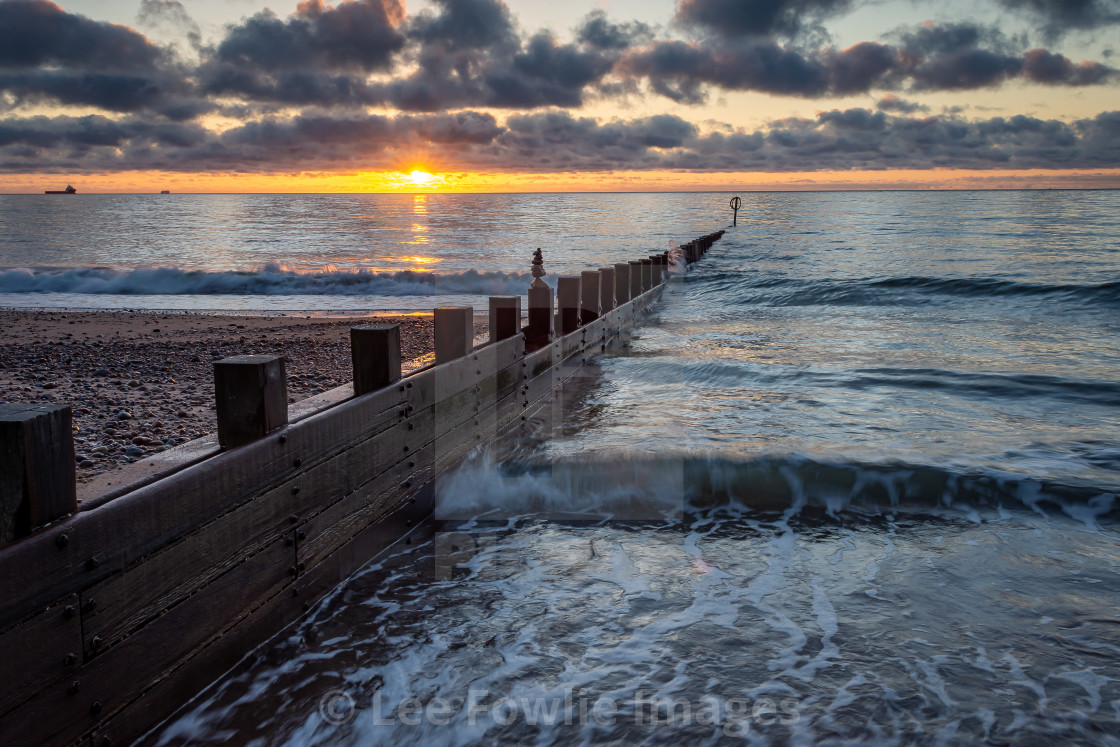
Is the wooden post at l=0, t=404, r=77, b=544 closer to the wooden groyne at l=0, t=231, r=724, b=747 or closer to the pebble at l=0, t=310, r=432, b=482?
the wooden groyne at l=0, t=231, r=724, b=747

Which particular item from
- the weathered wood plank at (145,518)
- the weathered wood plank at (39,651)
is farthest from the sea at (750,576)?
the weathered wood plank at (145,518)

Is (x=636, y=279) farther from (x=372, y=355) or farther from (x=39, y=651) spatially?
(x=39, y=651)

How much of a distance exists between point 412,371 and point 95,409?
162 inches

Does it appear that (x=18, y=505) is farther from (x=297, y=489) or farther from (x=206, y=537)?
(x=297, y=489)

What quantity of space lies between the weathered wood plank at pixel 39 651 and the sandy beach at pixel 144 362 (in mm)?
2963

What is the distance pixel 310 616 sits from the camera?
3.69 m

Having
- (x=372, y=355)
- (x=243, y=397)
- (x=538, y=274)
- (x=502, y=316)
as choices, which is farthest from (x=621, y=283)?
(x=243, y=397)

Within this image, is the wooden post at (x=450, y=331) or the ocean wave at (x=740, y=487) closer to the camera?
the wooden post at (x=450, y=331)

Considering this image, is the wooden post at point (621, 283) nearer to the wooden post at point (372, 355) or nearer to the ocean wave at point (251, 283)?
the wooden post at point (372, 355)

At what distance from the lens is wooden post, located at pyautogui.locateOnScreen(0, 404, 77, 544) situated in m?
1.96

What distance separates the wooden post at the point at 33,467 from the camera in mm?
1955

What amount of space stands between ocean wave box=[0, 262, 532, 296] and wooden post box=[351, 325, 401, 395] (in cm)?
1821

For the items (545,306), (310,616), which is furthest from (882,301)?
(310,616)

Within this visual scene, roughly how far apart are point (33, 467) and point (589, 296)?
338 inches
